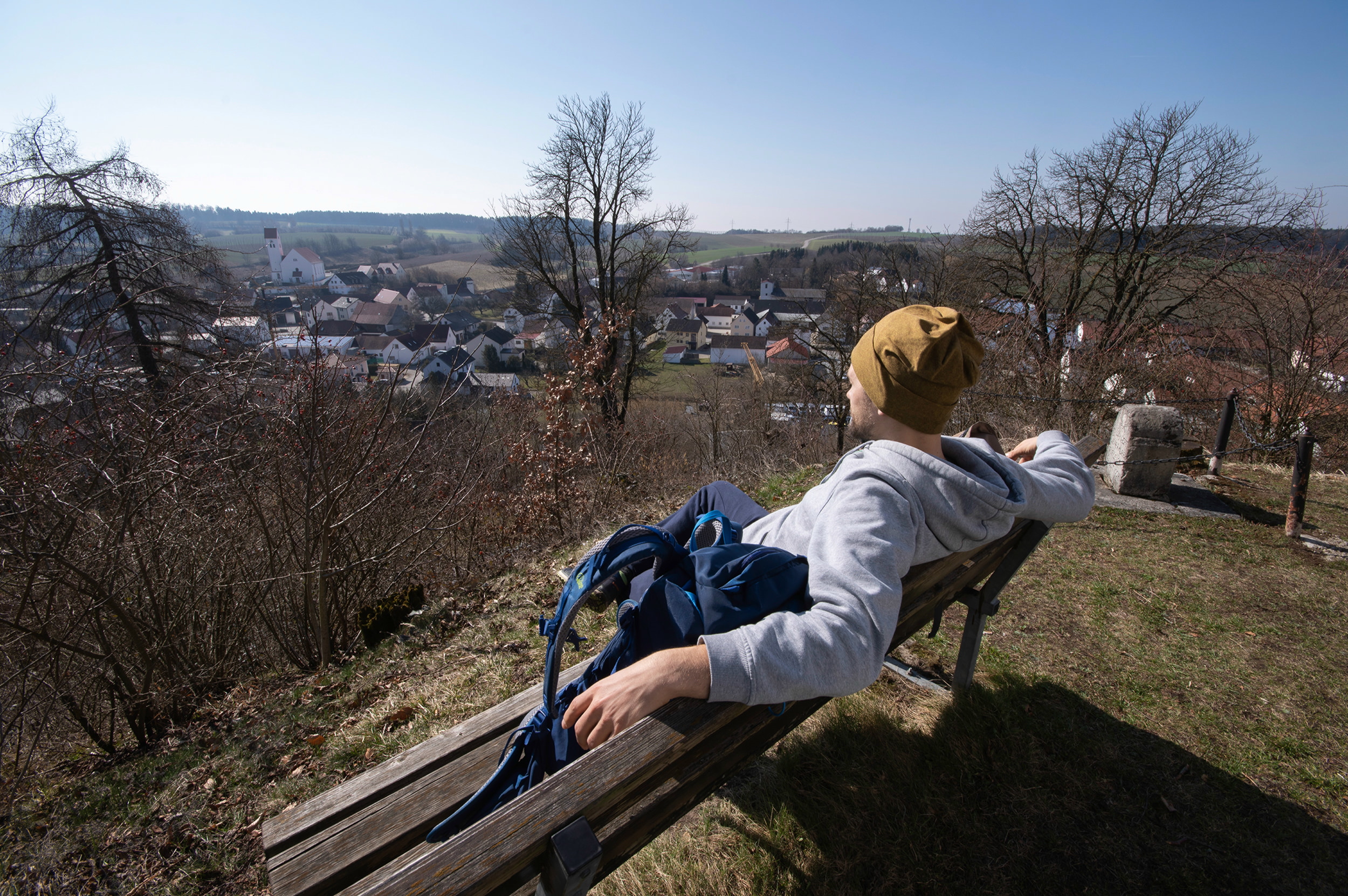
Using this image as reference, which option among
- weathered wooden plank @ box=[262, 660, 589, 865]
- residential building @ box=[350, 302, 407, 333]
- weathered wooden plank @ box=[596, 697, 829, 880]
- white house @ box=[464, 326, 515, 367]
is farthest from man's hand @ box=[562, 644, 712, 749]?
residential building @ box=[350, 302, 407, 333]

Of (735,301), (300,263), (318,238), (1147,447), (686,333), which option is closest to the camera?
(1147,447)

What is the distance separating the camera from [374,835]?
1480 mm

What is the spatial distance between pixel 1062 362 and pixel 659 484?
773 cm

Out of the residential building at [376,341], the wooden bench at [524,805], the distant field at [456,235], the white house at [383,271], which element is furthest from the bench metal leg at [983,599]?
the distant field at [456,235]

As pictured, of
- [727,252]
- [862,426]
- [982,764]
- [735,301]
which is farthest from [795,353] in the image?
[727,252]

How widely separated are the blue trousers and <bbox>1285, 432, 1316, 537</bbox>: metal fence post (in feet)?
15.2

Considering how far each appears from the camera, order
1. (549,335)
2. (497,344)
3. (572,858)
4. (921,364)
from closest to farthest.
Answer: (572,858) → (921,364) → (549,335) → (497,344)

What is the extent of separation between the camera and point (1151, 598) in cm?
370

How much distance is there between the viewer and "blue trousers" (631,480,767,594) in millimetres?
2332

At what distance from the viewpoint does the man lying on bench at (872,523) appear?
1.24 meters

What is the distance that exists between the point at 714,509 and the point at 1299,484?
5.09 meters

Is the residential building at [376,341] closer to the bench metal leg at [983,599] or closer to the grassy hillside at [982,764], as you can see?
the grassy hillside at [982,764]

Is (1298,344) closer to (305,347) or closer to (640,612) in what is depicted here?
(640,612)

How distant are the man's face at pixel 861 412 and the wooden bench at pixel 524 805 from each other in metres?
0.44
